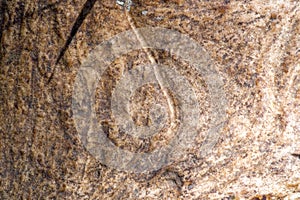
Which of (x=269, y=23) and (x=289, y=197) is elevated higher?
(x=269, y=23)

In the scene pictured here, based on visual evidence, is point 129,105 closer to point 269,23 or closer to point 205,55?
point 205,55

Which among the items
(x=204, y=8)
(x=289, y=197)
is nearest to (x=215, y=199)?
(x=289, y=197)

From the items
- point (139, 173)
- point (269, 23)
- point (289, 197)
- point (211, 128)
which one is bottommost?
point (289, 197)

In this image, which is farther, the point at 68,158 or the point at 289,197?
the point at 289,197

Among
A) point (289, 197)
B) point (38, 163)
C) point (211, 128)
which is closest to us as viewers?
point (38, 163)

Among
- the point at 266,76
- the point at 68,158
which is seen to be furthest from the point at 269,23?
the point at 68,158

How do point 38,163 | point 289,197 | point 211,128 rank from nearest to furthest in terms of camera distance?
point 38,163 < point 211,128 < point 289,197
